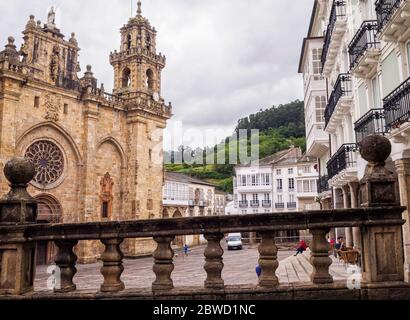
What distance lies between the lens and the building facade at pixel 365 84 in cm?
1041

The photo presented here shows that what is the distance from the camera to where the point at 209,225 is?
4559mm

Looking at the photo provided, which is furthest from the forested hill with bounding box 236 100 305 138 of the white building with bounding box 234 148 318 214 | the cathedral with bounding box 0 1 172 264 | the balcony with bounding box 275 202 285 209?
the cathedral with bounding box 0 1 172 264

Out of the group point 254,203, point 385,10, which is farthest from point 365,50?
point 254,203

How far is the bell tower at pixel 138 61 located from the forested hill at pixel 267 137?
1134 cm

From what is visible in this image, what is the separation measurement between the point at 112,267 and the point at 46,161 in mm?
25121

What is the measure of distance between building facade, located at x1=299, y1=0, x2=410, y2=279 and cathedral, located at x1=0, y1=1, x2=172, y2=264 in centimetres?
1709

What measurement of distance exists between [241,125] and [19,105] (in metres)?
85.5

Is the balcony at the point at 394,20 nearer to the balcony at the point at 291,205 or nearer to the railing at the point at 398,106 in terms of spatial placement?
the railing at the point at 398,106

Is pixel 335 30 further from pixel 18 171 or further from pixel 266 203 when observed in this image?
pixel 266 203

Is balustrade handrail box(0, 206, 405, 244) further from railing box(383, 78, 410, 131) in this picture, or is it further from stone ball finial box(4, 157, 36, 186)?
railing box(383, 78, 410, 131)

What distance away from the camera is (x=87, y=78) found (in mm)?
30953

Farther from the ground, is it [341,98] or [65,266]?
[341,98]

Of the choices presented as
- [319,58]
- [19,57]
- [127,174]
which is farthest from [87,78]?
[319,58]

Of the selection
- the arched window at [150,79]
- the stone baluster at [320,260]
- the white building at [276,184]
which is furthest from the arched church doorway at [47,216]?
the white building at [276,184]
